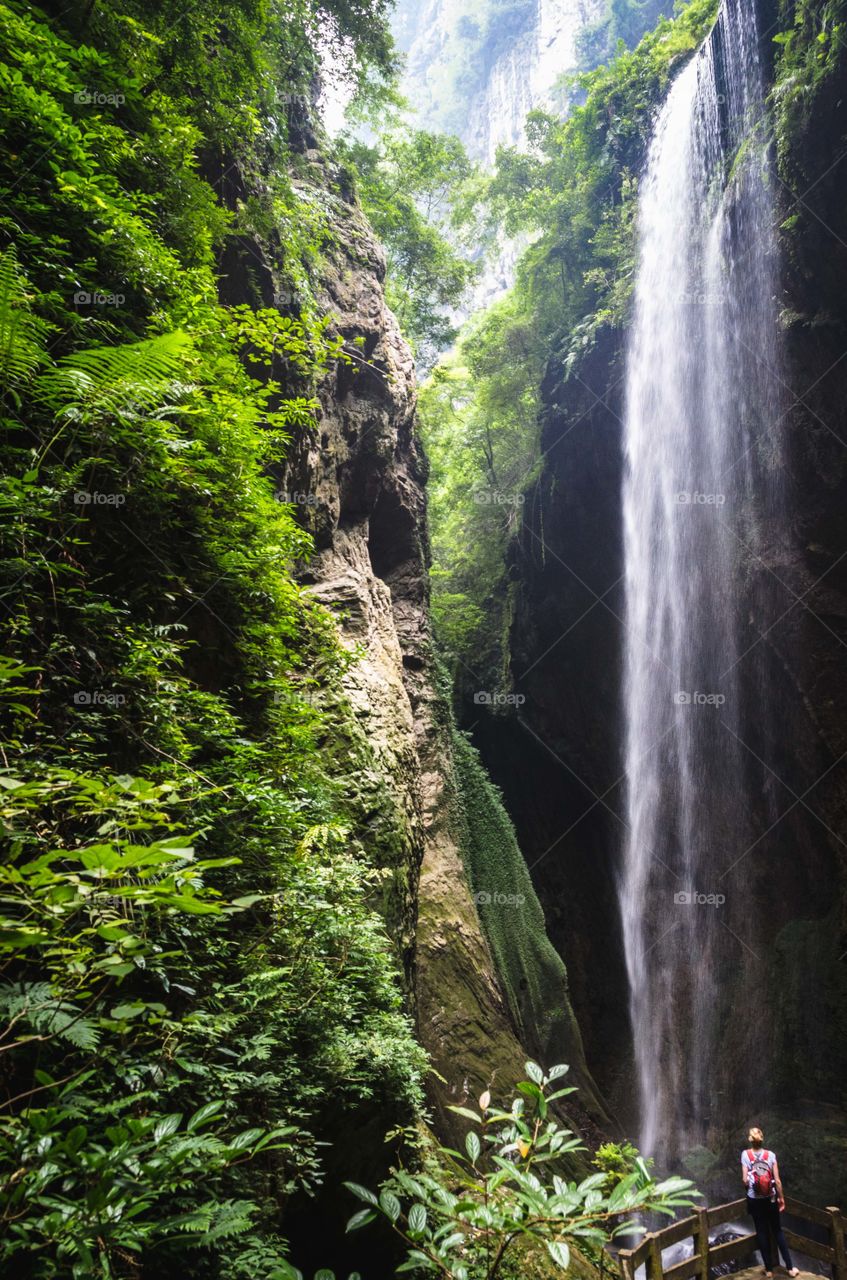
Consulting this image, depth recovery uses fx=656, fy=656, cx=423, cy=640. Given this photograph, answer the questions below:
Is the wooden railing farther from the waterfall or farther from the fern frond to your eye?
the fern frond

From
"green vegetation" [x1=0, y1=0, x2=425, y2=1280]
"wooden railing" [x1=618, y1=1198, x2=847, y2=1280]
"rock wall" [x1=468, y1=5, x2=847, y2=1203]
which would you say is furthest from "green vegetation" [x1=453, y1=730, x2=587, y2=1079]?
"green vegetation" [x1=0, y1=0, x2=425, y2=1280]

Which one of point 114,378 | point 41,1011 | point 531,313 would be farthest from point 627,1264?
point 531,313

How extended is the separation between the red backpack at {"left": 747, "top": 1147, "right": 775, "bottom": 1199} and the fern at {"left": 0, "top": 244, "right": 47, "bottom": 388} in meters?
8.28

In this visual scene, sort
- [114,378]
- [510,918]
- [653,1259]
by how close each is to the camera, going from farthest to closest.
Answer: [510,918] < [653,1259] < [114,378]

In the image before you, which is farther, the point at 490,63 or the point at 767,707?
the point at 490,63

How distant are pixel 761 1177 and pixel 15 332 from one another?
8511 mm

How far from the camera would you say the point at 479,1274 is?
273cm

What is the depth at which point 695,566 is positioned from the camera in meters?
13.2

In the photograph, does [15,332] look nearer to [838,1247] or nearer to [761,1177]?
[761,1177]

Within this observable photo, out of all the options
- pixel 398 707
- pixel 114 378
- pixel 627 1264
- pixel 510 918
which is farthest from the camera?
pixel 510 918

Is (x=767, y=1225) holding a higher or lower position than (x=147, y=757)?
lower

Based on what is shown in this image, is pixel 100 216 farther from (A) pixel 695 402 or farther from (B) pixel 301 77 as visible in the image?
(A) pixel 695 402

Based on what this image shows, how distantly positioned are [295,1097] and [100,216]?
4548 mm

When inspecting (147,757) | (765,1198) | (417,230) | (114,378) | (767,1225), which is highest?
(417,230)
